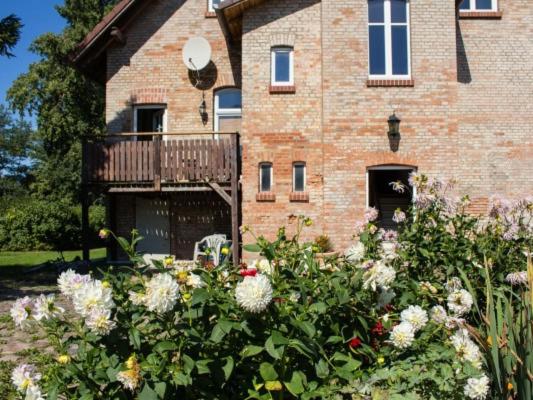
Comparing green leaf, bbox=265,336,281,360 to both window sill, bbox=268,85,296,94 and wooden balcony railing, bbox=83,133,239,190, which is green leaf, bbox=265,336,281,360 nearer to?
wooden balcony railing, bbox=83,133,239,190

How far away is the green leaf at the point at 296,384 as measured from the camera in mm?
2494

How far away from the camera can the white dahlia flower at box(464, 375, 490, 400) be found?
2.32 meters

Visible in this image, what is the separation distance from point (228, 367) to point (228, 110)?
466 inches

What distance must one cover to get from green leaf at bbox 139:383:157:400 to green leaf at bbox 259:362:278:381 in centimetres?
55

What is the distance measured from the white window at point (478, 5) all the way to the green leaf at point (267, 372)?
40.8ft

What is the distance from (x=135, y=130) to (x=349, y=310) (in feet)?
40.0

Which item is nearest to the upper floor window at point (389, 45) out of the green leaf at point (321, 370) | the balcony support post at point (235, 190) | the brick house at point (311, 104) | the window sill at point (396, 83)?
the brick house at point (311, 104)

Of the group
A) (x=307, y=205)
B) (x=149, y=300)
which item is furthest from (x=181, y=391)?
(x=307, y=205)

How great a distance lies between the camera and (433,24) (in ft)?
36.3

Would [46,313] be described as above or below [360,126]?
below

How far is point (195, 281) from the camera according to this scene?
267 cm

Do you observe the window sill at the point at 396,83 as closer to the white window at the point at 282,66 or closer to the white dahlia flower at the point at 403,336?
the white window at the point at 282,66

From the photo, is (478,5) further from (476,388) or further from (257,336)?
(257,336)

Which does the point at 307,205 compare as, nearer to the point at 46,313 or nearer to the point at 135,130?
the point at 135,130
